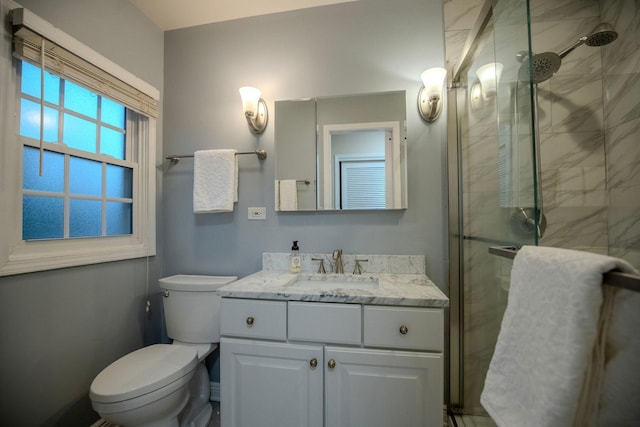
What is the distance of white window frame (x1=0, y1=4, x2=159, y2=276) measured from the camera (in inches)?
39.7

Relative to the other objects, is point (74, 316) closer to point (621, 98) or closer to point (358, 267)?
point (358, 267)

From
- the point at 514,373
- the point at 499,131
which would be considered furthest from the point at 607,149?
the point at 514,373

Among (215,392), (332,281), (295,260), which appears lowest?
(215,392)

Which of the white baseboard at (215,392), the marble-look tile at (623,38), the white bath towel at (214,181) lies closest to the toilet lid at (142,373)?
the white baseboard at (215,392)

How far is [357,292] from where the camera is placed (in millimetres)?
1043

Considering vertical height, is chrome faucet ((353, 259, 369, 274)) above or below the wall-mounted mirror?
below

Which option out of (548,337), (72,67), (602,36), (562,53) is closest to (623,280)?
(548,337)

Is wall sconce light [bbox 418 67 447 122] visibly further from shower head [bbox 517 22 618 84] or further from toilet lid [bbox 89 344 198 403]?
A: toilet lid [bbox 89 344 198 403]

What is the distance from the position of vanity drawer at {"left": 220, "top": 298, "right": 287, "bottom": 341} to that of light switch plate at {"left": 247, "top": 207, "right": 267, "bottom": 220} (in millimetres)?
610

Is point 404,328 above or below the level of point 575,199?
below

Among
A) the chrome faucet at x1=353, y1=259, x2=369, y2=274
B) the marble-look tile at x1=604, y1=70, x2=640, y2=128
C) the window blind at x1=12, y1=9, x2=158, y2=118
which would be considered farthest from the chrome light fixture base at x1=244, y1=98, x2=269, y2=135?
the marble-look tile at x1=604, y1=70, x2=640, y2=128

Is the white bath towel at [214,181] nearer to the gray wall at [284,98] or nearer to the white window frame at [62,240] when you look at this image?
the gray wall at [284,98]

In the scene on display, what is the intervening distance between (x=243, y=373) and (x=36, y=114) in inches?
60.3

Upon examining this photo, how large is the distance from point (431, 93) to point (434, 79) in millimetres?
71
